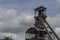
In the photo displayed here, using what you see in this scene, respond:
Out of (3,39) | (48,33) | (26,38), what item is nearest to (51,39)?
(48,33)

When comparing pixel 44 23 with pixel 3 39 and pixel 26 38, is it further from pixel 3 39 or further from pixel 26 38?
pixel 3 39

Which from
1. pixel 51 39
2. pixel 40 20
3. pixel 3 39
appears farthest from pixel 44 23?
pixel 3 39

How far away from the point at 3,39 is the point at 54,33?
1890cm

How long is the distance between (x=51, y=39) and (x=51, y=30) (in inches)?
234

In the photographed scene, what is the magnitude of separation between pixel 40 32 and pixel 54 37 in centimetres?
568

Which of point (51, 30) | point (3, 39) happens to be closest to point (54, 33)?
point (51, 30)

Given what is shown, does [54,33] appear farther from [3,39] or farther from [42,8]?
[3,39]

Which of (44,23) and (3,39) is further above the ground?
(44,23)

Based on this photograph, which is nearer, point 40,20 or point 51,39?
point 51,39

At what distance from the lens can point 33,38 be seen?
9744 cm

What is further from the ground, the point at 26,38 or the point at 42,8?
the point at 42,8

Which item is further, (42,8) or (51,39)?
(42,8)

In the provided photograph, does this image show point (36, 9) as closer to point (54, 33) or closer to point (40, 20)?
point (40, 20)

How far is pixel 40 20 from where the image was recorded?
332ft
